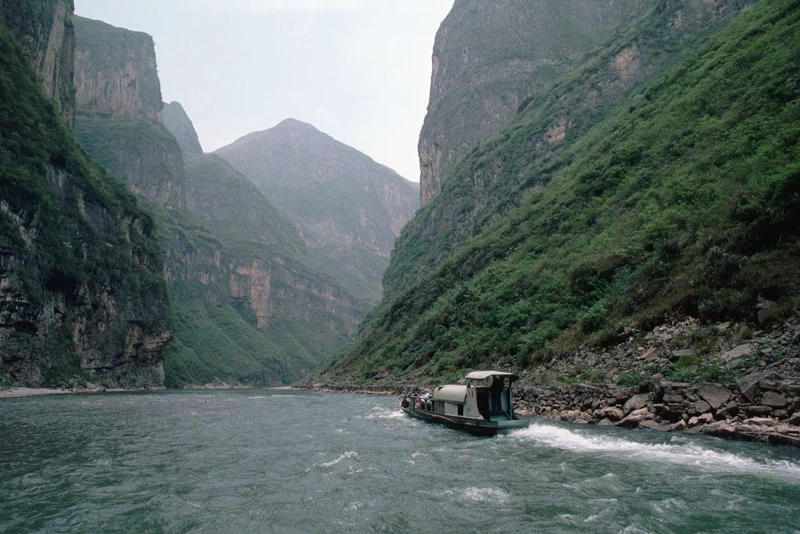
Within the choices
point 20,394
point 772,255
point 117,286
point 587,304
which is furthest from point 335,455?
point 117,286

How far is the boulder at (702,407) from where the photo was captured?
16.4 meters

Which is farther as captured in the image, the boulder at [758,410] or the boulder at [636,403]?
the boulder at [636,403]

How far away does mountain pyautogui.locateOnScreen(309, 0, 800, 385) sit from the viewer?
69.0 ft

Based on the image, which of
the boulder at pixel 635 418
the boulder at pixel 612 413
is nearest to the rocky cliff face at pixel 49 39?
the boulder at pixel 612 413

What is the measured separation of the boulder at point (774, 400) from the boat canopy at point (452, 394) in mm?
11785

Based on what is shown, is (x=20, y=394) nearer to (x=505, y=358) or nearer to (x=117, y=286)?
(x=117, y=286)

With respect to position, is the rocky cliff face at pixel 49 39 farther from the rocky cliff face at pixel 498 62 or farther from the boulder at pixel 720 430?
the boulder at pixel 720 430

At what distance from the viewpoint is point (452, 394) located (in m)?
24.8

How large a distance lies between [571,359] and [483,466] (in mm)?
14410

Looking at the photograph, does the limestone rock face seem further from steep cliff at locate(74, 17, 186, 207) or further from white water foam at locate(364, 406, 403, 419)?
white water foam at locate(364, 406, 403, 419)

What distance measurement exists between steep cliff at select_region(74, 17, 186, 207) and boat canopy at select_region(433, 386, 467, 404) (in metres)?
173

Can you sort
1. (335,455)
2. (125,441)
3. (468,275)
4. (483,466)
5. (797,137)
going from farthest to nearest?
(468,275), (797,137), (125,441), (335,455), (483,466)

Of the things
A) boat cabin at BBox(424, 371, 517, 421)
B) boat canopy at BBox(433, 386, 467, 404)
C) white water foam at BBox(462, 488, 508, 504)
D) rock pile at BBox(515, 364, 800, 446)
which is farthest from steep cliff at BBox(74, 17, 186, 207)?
white water foam at BBox(462, 488, 508, 504)

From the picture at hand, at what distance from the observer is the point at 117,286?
82438 millimetres
